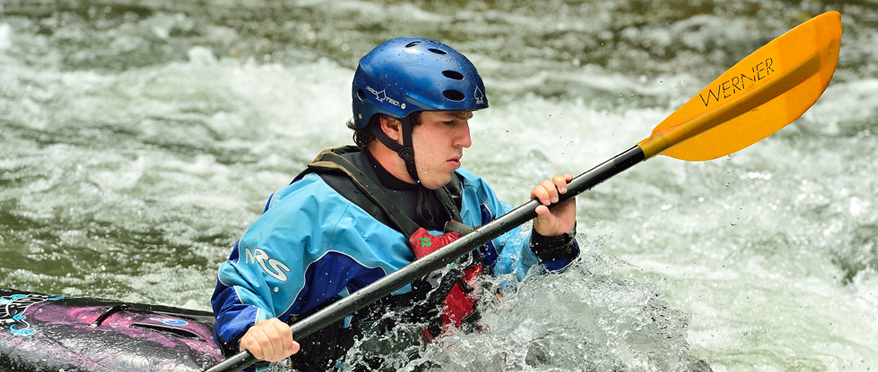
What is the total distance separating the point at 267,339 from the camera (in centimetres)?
198

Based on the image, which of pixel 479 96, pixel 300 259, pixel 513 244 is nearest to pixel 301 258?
pixel 300 259

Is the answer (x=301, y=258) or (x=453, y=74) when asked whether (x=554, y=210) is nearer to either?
(x=453, y=74)

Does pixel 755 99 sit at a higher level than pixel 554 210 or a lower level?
higher

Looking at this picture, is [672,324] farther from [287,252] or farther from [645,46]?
[645,46]

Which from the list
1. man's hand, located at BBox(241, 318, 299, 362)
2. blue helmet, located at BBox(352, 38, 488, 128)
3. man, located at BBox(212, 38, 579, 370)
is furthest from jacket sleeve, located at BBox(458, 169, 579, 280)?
man's hand, located at BBox(241, 318, 299, 362)

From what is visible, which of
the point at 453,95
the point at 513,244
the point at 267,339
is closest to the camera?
the point at 267,339

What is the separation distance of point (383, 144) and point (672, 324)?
106 cm

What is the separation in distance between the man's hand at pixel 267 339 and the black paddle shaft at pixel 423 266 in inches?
1.5

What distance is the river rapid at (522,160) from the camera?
339 cm

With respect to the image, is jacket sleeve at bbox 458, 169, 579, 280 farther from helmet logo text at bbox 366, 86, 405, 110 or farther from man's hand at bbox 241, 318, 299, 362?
man's hand at bbox 241, 318, 299, 362

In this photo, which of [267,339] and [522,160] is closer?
[267,339]

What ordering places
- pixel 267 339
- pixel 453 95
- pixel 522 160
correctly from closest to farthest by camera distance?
pixel 267 339, pixel 453 95, pixel 522 160

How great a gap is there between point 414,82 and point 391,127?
7.4 inches

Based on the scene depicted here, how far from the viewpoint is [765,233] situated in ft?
15.4
